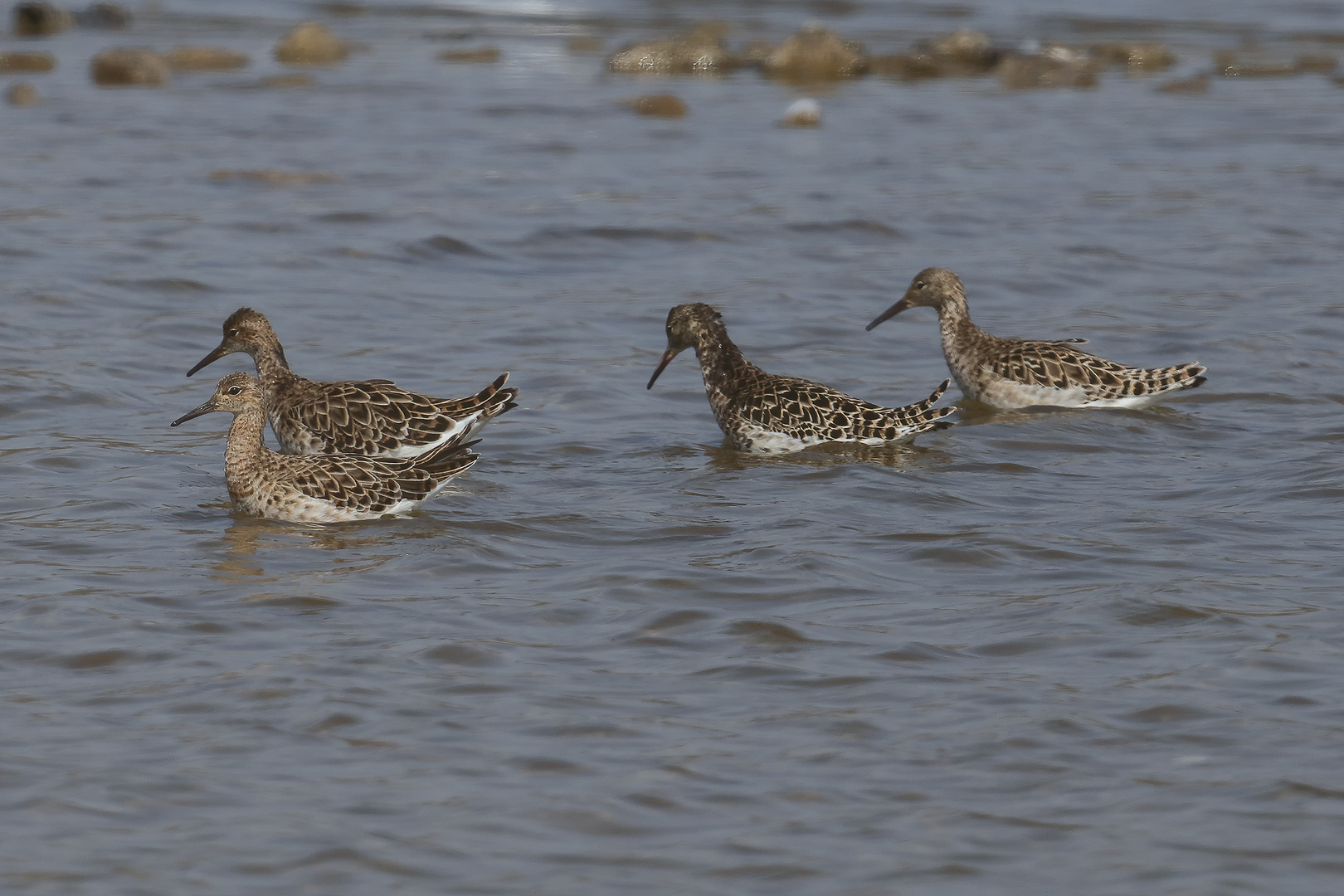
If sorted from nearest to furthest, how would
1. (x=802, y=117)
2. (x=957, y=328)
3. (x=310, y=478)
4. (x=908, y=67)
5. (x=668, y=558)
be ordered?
(x=668, y=558)
(x=310, y=478)
(x=957, y=328)
(x=802, y=117)
(x=908, y=67)

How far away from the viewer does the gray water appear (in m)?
6.61

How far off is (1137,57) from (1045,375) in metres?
20.4

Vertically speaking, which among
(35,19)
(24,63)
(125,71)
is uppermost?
(35,19)

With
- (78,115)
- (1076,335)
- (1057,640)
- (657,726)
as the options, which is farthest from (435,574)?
(78,115)

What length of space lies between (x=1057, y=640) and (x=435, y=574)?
322 cm

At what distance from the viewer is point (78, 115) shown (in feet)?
81.6

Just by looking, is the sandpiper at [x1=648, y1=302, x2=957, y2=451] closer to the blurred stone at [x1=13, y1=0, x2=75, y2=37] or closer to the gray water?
the gray water


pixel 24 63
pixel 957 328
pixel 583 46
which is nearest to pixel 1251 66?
pixel 583 46

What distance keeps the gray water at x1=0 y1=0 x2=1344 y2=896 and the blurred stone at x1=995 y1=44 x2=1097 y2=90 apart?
24.2 feet

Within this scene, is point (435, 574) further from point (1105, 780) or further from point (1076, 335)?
point (1076, 335)

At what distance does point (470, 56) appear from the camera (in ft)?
109

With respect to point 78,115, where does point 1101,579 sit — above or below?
below

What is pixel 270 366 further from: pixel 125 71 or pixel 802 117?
pixel 125 71

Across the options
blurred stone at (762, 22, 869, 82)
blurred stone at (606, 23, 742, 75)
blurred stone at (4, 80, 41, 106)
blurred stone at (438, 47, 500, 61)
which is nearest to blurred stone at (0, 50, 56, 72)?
blurred stone at (4, 80, 41, 106)
